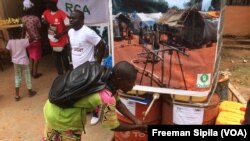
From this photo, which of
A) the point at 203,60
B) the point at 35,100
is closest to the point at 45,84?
the point at 35,100

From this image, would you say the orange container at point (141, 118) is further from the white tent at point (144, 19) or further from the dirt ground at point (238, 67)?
the dirt ground at point (238, 67)

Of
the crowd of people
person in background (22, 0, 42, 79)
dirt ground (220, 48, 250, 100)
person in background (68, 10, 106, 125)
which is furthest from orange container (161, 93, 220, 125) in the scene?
person in background (22, 0, 42, 79)

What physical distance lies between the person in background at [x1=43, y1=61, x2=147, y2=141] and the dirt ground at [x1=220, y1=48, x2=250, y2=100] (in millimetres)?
3704

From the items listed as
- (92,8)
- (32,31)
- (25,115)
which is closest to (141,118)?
(25,115)

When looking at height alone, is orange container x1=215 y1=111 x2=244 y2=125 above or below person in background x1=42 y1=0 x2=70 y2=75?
below

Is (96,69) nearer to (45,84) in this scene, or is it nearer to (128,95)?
(128,95)

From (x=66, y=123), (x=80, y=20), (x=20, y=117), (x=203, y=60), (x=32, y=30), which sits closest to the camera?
(x=66, y=123)

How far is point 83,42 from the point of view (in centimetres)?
398

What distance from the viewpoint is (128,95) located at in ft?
11.4

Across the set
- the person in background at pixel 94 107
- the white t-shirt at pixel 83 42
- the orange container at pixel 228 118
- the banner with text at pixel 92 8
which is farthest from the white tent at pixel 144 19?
the banner with text at pixel 92 8

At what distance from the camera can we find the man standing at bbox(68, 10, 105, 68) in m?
3.89

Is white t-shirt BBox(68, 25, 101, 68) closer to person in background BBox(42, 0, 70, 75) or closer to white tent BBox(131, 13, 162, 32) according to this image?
white tent BBox(131, 13, 162, 32)

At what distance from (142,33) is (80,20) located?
113cm

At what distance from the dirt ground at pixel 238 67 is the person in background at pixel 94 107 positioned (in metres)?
3.70
